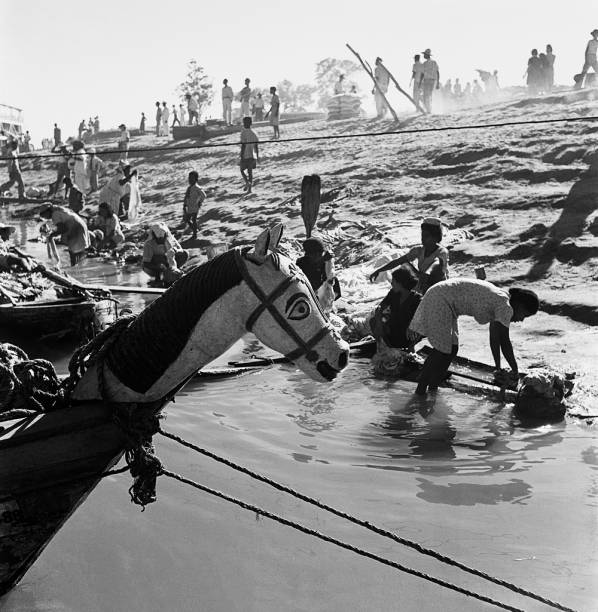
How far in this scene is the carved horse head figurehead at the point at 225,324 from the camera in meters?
3.23

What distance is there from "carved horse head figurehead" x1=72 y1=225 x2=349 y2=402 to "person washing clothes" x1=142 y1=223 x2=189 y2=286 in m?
9.09

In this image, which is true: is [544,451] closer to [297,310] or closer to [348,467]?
[348,467]

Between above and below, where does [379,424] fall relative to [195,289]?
below

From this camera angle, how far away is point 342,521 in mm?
5574

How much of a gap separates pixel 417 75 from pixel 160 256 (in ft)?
43.4

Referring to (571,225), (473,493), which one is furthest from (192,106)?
(473,493)

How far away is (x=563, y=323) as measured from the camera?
945cm

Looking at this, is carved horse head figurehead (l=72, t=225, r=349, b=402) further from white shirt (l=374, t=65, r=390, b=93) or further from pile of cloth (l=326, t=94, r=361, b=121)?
pile of cloth (l=326, t=94, r=361, b=121)

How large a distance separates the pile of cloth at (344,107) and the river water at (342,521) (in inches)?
894

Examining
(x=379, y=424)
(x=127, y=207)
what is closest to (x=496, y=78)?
(x=127, y=207)

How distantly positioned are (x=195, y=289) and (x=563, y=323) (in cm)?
707

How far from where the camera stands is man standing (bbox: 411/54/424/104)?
2300 cm

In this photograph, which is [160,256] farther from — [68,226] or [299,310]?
[299,310]

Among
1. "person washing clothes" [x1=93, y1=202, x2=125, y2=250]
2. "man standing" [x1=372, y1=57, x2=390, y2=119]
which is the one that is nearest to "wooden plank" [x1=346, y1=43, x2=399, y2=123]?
"man standing" [x1=372, y1=57, x2=390, y2=119]
